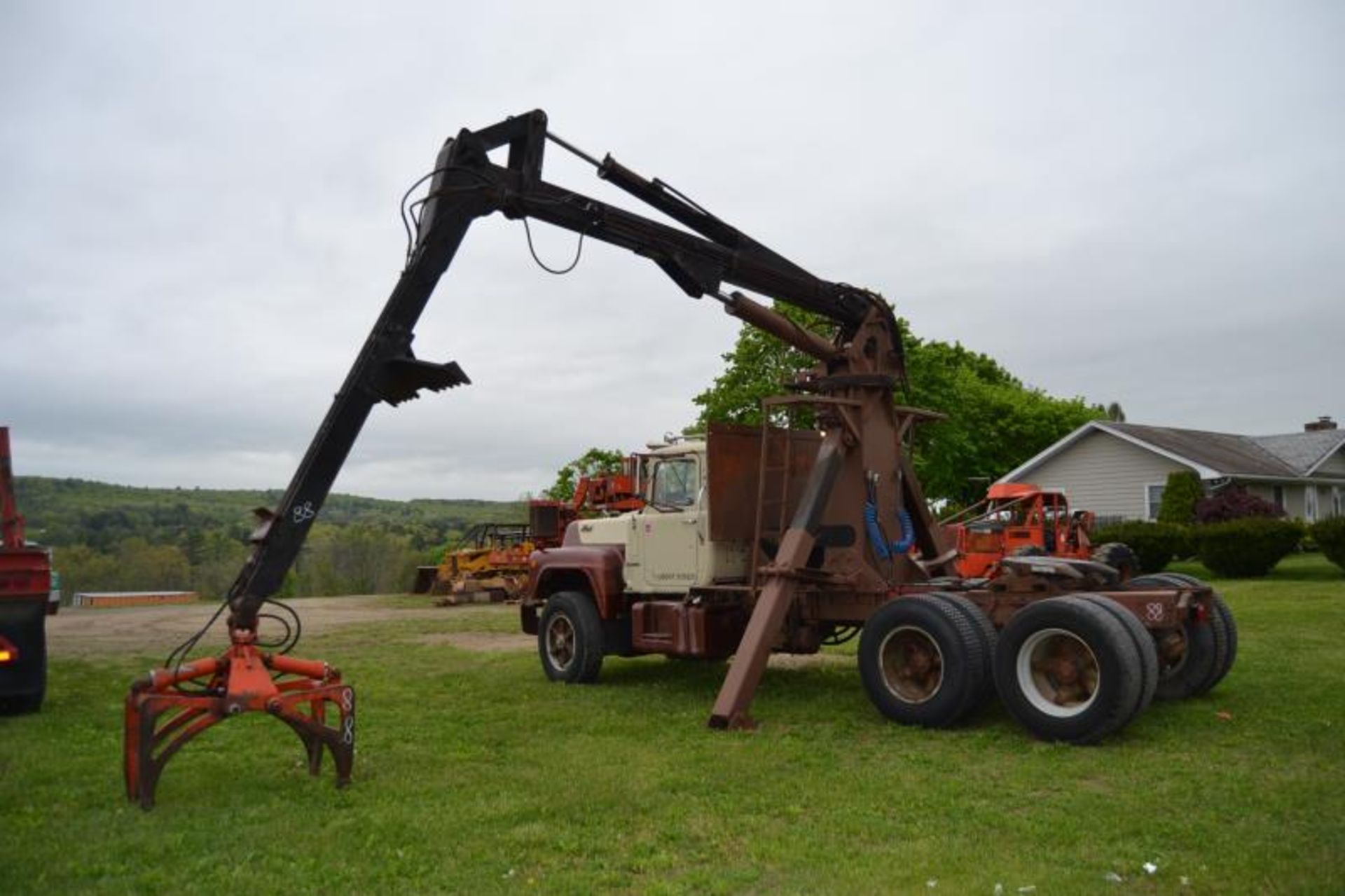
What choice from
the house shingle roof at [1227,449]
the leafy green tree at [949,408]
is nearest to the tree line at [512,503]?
the leafy green tree at [949,408]

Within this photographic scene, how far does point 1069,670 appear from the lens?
7.98 meters

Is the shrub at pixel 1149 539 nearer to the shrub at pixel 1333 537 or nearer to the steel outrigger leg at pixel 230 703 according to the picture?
the shrub at pixel 1333 537

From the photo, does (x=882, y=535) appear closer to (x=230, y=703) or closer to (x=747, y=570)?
(x=747, y=570)

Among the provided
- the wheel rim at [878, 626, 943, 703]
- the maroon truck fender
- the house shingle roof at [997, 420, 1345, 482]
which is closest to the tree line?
the house shingle roof at [997, 420, 1345, 482]

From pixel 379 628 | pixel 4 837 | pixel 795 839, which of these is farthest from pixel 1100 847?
pixel 379 628

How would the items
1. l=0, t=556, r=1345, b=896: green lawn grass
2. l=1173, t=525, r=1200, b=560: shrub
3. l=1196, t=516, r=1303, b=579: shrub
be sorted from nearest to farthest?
l=0, t=556, r=1345, b=896: green lawn grass < l=1196, t=516, r=1303, b=579: shrub < l=1173, t=525, r=1200, b=560: shrub

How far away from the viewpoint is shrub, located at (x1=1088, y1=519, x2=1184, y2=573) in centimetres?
2466

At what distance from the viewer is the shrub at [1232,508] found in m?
25.5

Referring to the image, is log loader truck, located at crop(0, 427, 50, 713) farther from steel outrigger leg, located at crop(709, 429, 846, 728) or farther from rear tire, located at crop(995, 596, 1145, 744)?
rear tire, located at crop(995, 596, 1145, 744)

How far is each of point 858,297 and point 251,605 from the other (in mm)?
6515

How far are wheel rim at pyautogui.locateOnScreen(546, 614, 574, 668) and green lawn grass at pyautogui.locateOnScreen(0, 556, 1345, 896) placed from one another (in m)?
1.37

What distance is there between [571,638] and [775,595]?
315 centimetres

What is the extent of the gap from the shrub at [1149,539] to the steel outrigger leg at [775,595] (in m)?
17.0

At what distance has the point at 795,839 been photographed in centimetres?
553
